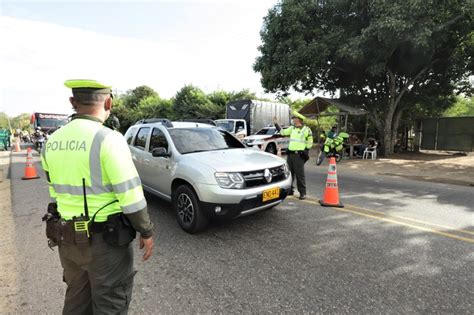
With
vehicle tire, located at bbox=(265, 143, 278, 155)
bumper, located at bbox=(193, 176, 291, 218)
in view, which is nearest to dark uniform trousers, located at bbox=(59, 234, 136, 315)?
bumper, located at bbox=(193, 176, 291, 218)

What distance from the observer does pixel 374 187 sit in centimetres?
745

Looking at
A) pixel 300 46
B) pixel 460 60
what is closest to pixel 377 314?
pixel 300 46

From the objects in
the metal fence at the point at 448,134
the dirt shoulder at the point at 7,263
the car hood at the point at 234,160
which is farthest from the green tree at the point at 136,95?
the car hood at the point at 234,160

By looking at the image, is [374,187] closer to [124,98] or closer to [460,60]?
[460,60]

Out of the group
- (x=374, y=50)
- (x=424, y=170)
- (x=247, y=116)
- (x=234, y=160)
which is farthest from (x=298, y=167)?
(x=247, y=116)

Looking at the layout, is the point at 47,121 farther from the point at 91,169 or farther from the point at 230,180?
the point at 91,169

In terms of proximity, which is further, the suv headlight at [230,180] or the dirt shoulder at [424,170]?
the dirt shoulder at [424,170]

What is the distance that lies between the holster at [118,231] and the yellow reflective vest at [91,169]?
4cm

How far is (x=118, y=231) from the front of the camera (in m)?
1.70

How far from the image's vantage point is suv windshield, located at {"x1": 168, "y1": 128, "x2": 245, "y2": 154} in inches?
182

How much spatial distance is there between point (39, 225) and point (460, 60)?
18.1m

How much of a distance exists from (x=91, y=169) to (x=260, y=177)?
2.64 metres

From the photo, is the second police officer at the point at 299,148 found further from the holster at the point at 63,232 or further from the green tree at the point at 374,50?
the green tree at the point at 374,50

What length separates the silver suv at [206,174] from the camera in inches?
146
